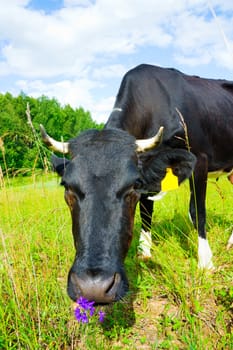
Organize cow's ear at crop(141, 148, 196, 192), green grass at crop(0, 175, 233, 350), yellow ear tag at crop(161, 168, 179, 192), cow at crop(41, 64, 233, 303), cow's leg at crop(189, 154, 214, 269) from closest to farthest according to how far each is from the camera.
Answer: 1. cow at crop(41, 64, 233, 303)
2. green grass at crop(0, 175, 233, 350)
3. cow's ear at crop(141, 148, 196, 192)
4. yellow ear tag at crop(161, 168, 179, 192)
5. cow's leg at crop(189, 154, 214, 269)

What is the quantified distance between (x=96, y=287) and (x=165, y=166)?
1785 mm

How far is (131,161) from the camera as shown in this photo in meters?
3.05

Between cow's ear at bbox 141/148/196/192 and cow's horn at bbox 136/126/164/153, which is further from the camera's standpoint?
cow's ear at bbox 141/148/196/192

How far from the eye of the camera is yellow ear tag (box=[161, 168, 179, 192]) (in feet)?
12.4

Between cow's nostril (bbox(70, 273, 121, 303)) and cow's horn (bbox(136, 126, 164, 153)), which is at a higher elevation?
cow's horn (bbox(136, 126, 164, 153))

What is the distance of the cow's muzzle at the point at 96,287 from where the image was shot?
2.26 m

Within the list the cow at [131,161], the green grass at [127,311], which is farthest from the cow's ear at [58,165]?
the green grass at [127,311]

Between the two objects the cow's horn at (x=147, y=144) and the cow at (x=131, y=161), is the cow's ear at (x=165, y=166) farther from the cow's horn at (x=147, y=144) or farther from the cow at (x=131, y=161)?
the cow's horn at (x=147, y=144)

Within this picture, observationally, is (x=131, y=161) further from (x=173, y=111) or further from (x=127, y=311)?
(x=173, y=111)

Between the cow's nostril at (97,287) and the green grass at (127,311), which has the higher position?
the cow's nostril at (97,287)

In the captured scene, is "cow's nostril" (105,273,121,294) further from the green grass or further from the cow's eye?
the cow's eye

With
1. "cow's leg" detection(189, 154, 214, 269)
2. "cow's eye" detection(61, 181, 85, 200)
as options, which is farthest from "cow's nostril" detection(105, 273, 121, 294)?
"cow's leg" detection(189, 154, 214, 269)

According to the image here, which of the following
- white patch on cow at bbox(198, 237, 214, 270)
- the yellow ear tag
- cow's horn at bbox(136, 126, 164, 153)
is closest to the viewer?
cow's horn at bbox(136, 126, 164, 153)

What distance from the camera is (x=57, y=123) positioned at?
57781mm
